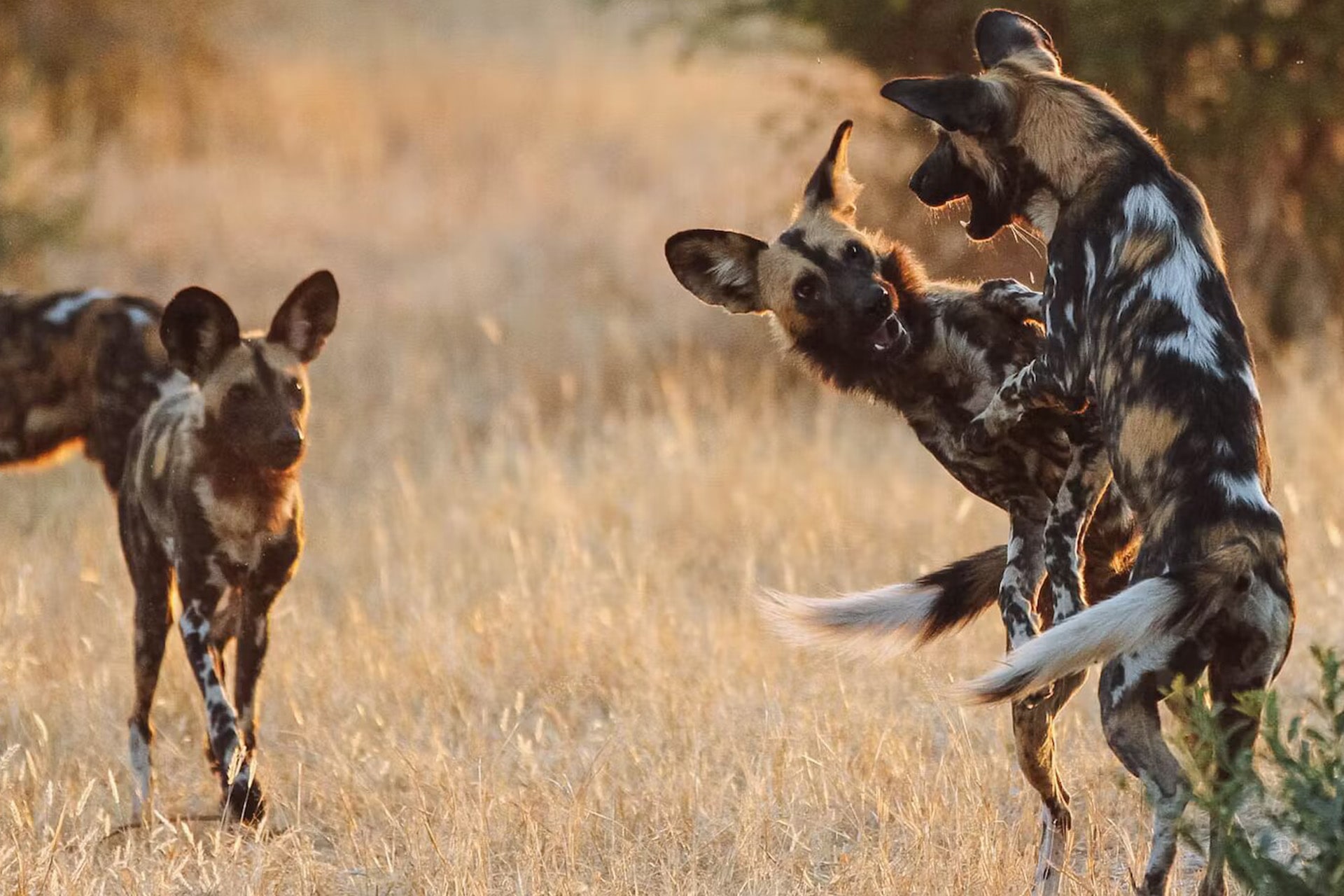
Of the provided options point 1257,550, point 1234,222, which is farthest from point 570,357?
point 1257,550

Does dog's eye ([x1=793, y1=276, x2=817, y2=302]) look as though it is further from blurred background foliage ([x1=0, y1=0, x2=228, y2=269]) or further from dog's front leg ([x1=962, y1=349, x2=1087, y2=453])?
blurred background foliage ([x1=0, y1=0, x2=228, y2=269])

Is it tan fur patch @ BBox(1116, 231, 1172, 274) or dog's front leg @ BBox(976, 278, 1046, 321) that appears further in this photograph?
dog's front leg @ BBox(976, 278, 1046, 321)

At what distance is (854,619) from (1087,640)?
2.77 feet

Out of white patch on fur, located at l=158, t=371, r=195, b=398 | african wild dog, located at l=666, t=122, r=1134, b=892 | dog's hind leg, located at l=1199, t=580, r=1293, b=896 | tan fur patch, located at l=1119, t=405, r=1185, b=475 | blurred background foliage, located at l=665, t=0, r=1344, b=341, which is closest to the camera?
dog's hind leg, located at l=1199, t=580, r=1293, b=896

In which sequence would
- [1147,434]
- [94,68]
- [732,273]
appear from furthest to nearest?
1. [94,68]
2. [732,273]
3. [1147,434]

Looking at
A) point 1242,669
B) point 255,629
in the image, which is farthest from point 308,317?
point 1242,669

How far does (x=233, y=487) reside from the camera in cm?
380

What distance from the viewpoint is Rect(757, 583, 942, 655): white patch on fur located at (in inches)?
127

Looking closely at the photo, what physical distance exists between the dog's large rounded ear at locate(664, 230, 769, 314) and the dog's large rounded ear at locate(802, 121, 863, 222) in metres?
0.15

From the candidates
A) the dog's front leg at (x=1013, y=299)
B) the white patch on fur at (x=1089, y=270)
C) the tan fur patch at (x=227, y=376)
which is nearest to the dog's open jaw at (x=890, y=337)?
the dog's front leg at (x=1013, y=299)

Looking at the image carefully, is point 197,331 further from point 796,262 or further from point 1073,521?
point 1073,521

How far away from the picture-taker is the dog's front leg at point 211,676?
376 cm

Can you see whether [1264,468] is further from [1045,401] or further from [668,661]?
[668,661]

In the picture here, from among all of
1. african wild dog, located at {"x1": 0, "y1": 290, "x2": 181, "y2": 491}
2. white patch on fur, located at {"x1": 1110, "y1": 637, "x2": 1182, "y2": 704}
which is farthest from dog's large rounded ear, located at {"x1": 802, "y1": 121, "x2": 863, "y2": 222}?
african wild dog, located at {"x1": 0, "y1": 290, "x2": 181, "y2": 491}
